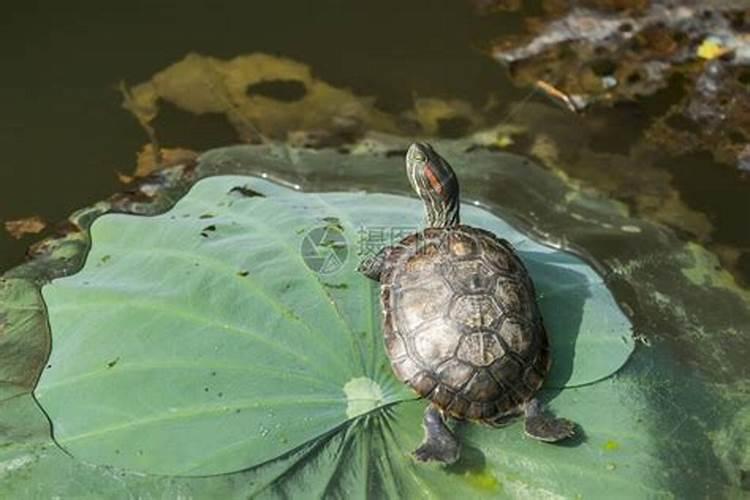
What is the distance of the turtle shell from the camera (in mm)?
3553

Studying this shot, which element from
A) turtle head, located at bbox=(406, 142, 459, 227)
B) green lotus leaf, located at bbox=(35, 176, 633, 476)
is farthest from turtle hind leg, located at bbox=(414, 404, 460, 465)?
turtle head, located at bbox=(406, 142, 459, 227)

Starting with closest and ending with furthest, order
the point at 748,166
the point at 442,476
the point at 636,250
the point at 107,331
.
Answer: the point at 442,476 → the point at 107,331 → the point at 636,250 → the point at 748,166

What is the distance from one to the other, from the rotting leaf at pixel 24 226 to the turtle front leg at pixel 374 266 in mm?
1844

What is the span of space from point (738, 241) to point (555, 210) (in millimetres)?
1002

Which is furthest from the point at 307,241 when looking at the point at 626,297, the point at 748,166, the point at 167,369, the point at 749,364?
the point at 748,166

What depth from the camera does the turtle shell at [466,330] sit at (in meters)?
3.55

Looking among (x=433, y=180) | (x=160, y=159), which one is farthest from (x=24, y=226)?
(x=433, y=180)

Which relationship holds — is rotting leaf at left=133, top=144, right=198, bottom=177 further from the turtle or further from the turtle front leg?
the turtle

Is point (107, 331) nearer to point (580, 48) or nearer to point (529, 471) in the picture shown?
point (529, 471)

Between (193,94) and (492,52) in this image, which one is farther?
(492,52)

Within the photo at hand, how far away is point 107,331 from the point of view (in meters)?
3.69

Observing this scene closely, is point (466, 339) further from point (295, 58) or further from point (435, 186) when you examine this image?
point (295, 58)

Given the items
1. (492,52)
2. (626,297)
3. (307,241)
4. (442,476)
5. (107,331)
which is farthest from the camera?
(492,52)

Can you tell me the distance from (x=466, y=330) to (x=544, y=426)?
47 centimetres
